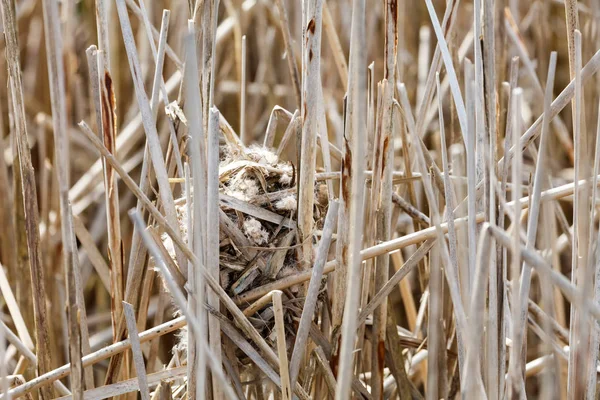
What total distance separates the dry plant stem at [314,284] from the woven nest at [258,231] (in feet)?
0.25

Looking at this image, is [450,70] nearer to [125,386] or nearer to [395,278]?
[395,278]

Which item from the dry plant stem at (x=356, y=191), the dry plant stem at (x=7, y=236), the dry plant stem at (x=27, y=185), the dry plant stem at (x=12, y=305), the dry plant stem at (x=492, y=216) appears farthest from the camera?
the dry plant stem at (x=7, y=236)

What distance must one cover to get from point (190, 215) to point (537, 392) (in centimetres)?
143

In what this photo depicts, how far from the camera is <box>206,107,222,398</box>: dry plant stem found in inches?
29.4

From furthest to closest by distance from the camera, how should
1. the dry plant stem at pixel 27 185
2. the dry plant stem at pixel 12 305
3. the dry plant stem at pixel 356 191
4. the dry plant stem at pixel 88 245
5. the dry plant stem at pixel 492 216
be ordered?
the dry plant stem at pixel 88 245 < the dry plant stem at pixel 12 305 < the dry plant stem at pixel 27 185 < the dry plant stem at pixel 492 216 < the dry plant stem at pixel 356 191

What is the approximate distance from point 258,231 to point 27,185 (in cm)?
28

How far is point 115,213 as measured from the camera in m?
0.91

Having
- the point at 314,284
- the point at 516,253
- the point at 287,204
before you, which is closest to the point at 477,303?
the point at 516,253

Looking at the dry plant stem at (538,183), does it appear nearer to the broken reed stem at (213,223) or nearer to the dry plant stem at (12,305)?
the broken reed stem at (213,223)

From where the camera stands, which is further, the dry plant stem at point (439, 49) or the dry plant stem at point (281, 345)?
the dry plant stem at point (439, 49)

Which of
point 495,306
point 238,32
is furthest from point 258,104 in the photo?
point 495,306

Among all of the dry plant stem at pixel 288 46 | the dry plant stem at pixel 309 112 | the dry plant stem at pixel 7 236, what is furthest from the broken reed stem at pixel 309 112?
the dry plant stem at pixel 7 236

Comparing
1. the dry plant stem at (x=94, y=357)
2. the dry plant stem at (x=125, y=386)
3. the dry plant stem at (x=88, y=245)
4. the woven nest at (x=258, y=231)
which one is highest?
the woven nest at (x=258, y=231)

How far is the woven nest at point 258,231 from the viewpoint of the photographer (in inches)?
33.5
